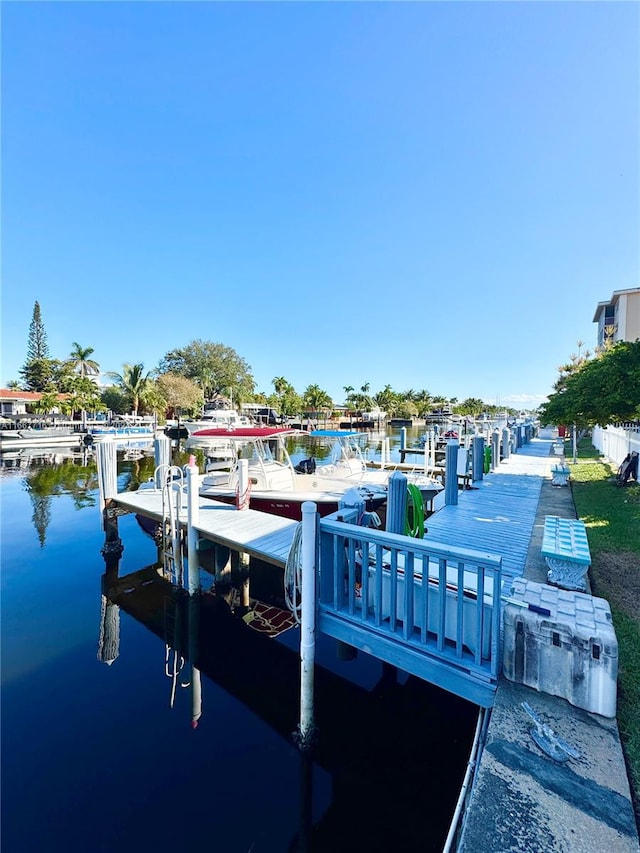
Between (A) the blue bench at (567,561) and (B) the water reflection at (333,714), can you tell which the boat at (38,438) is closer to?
(B) the water reflection at (333,714)

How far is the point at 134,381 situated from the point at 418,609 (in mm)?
52166

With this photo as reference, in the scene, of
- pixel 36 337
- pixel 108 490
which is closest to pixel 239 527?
pixel 108 490

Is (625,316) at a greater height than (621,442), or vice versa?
(625,316)

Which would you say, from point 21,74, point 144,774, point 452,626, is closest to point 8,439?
point 21,74

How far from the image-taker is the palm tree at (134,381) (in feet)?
161

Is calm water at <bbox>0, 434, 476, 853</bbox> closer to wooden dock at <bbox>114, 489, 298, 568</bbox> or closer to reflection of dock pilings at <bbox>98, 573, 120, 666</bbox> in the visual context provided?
reflection of dock pilings at <bbox>98, 573, 120, 666</bbox>

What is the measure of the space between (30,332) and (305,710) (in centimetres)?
8071

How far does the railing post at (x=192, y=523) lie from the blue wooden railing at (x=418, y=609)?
11.9 feet

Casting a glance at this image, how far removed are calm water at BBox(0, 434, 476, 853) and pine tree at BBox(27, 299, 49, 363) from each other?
73121 millimetres

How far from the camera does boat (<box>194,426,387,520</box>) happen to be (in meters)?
9.55

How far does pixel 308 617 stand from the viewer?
161 inches

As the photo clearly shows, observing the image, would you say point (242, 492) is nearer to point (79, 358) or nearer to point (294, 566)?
point (294, 566)

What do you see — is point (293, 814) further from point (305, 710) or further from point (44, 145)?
point (44, 145)

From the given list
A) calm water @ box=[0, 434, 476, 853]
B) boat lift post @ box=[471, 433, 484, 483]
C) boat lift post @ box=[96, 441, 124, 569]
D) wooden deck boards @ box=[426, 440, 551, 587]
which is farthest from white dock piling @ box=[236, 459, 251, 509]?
boat lift post @ box=[471, 433, 484, 483]
